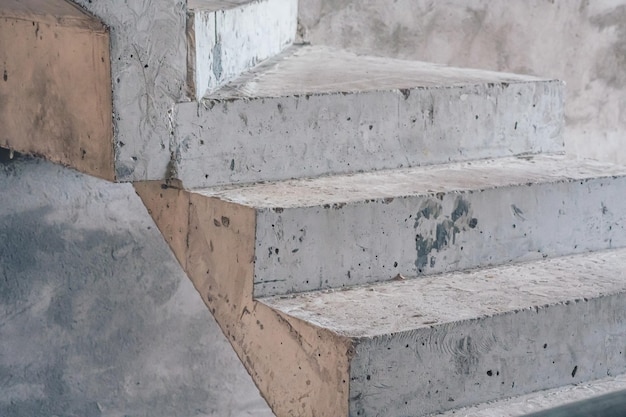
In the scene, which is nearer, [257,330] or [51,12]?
[257,330]

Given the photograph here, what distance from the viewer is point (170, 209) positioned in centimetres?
186

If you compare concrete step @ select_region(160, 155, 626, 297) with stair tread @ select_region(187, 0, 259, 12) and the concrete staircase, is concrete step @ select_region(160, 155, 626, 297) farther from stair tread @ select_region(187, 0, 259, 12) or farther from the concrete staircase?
stair tread @ select_region(187, 0, 259, 12)

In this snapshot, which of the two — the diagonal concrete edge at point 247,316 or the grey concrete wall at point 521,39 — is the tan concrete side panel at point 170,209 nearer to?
the diagonal concrete edge at point 247,316

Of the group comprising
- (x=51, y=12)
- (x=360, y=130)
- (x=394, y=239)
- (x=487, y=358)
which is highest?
(x=51, y=12)

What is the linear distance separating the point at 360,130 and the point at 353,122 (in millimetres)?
24

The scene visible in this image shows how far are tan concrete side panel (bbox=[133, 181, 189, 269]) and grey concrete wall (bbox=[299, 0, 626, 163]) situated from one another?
1130mm

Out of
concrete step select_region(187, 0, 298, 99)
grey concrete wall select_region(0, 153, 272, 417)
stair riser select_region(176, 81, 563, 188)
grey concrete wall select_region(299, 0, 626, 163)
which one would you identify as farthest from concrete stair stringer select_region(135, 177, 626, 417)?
grey concrete wall select_region(299, 0, 626, 163)

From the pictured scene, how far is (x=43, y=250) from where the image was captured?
8.02ft

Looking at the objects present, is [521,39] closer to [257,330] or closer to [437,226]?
[437,226]

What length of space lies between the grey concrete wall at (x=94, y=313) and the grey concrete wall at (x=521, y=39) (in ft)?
2.85

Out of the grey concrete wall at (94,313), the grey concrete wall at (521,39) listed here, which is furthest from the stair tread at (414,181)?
the grey concrete wall at (521,39)

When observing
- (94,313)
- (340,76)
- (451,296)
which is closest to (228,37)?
(340,76)

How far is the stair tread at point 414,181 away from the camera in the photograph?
1.72 metres

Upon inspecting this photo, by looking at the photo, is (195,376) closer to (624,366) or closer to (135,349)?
(135,349)
